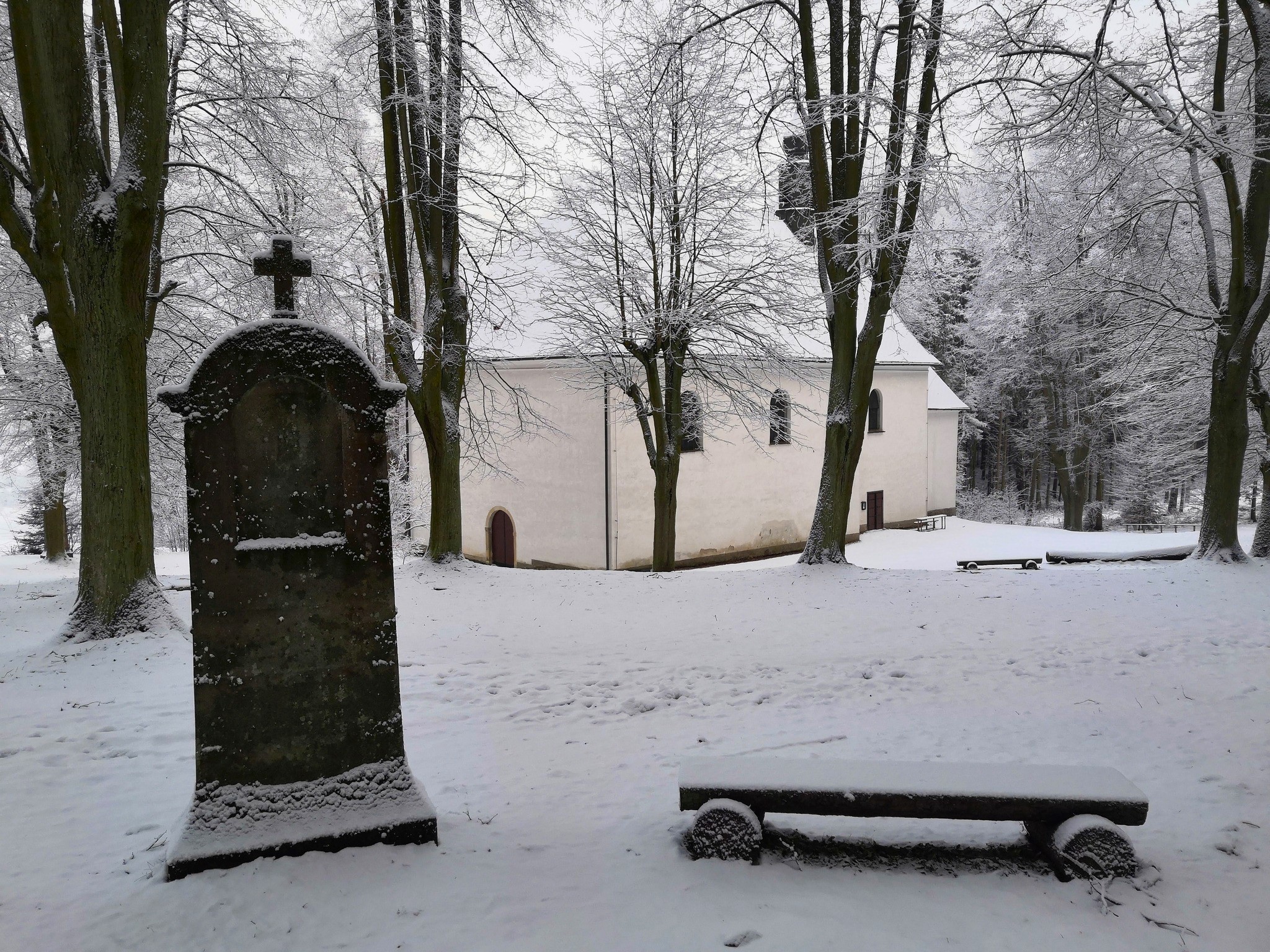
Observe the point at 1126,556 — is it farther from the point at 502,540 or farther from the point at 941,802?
the point at 502,540

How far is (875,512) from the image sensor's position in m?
28.7

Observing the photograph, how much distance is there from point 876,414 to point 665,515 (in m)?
15.5

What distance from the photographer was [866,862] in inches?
149

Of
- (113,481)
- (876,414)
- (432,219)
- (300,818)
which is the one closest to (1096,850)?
(300,818)

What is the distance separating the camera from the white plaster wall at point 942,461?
33.0m

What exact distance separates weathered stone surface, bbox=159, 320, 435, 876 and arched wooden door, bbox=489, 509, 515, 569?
1768 cm

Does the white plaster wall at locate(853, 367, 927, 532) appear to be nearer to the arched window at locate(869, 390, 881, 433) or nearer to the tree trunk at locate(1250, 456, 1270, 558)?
the arched window at locate(869, 390, 881, 433)

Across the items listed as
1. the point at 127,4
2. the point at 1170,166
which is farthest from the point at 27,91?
the point at 1170,166

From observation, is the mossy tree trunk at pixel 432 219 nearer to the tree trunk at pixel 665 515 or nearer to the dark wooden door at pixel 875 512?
the tree trunk at pixel 665 515

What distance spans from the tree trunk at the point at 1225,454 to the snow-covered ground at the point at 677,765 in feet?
6.39

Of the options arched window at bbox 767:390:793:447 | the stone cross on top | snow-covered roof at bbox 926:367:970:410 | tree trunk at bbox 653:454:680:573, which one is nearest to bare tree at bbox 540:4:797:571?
tree trunk at bbox 653:454:680:573

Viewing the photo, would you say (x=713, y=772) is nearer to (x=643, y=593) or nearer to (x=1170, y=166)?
(x=643, y=593)

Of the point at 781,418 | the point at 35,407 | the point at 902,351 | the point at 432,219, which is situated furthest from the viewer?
the point at 902,351

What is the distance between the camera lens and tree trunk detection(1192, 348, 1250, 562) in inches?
450
